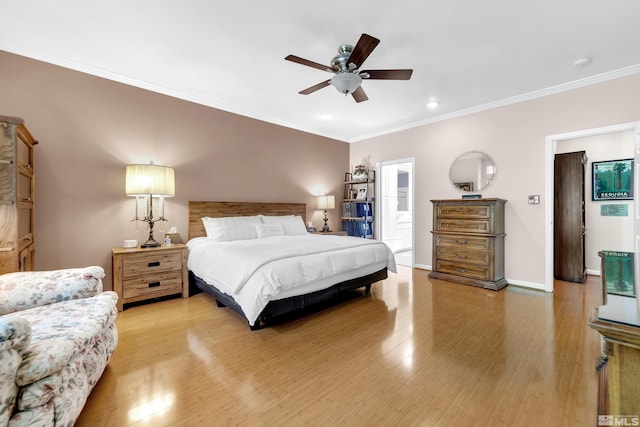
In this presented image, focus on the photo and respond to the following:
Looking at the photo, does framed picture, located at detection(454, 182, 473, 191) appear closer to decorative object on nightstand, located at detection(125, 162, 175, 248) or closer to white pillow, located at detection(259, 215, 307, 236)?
white pillow, located at detection(259, 215, 307, 236)

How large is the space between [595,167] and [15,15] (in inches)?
295

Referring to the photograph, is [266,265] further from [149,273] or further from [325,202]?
[325,202]

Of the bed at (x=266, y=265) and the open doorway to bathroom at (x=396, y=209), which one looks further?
the open doorway to bathroom at (x=396, y=209)

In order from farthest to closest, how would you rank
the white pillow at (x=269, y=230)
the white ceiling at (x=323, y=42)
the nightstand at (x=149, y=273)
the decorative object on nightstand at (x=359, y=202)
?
the decorative object on nightstand at (x=359, y=202), the white pillow at (x=269, y=230), the nightstand at (x=149, y=273), the white ceiling at (x=323, y=42)

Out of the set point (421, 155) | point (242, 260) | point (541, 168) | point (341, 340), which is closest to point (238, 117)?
point (242, 260)

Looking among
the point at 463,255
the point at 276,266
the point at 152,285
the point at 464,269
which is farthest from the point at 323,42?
the point at 464,269

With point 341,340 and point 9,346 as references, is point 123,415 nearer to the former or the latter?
point 9,346

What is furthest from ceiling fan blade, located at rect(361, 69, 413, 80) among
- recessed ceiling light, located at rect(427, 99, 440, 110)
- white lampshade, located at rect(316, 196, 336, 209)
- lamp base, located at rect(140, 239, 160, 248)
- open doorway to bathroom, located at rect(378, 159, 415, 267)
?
lamp base, located at rect(140, 239, 160, 248)

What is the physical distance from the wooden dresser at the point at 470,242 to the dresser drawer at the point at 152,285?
3.73 metres

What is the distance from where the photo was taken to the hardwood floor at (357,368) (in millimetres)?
1512

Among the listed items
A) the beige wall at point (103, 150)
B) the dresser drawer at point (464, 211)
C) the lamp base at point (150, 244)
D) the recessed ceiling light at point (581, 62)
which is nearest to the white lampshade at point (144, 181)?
the beige wall at point (103, 150)

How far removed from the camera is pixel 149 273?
3.14 meters

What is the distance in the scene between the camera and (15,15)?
2.28m

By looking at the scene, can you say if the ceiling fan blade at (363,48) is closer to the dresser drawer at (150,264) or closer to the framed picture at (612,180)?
Result: the dresser drawer at (150,264)
